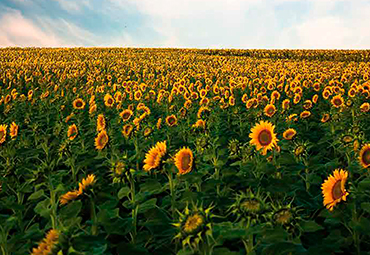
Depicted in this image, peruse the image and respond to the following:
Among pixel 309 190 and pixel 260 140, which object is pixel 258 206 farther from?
pixel 309 190

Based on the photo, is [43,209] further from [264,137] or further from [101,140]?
[264,137]

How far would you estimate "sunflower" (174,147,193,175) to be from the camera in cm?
293

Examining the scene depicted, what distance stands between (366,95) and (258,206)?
7508 millimetres

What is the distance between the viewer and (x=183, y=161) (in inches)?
117

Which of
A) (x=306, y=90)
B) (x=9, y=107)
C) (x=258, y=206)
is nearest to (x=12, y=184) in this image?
(x=258, y=206)

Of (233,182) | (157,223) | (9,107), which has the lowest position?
(157,223)

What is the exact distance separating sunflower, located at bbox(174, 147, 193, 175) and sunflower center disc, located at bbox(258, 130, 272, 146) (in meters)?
1.04

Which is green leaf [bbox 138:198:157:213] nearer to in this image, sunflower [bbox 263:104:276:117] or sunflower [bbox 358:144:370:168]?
sunflower [bbox 358:144:370:168]

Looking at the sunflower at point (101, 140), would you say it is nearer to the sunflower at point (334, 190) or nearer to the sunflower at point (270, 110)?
the sunflower at point (334, 190)

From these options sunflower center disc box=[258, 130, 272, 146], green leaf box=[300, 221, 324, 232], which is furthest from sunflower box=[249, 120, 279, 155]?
green leaf box=[300, 221, 324, 232]

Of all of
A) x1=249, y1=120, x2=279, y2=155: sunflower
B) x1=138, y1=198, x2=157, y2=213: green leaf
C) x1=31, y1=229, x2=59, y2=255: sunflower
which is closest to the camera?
x1=31, y1=229, x2=59, y2=255: sunflower

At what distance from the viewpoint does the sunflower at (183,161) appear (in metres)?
2.93

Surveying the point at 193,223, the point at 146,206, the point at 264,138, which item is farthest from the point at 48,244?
the point at 264,138

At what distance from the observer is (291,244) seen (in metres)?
2.04
